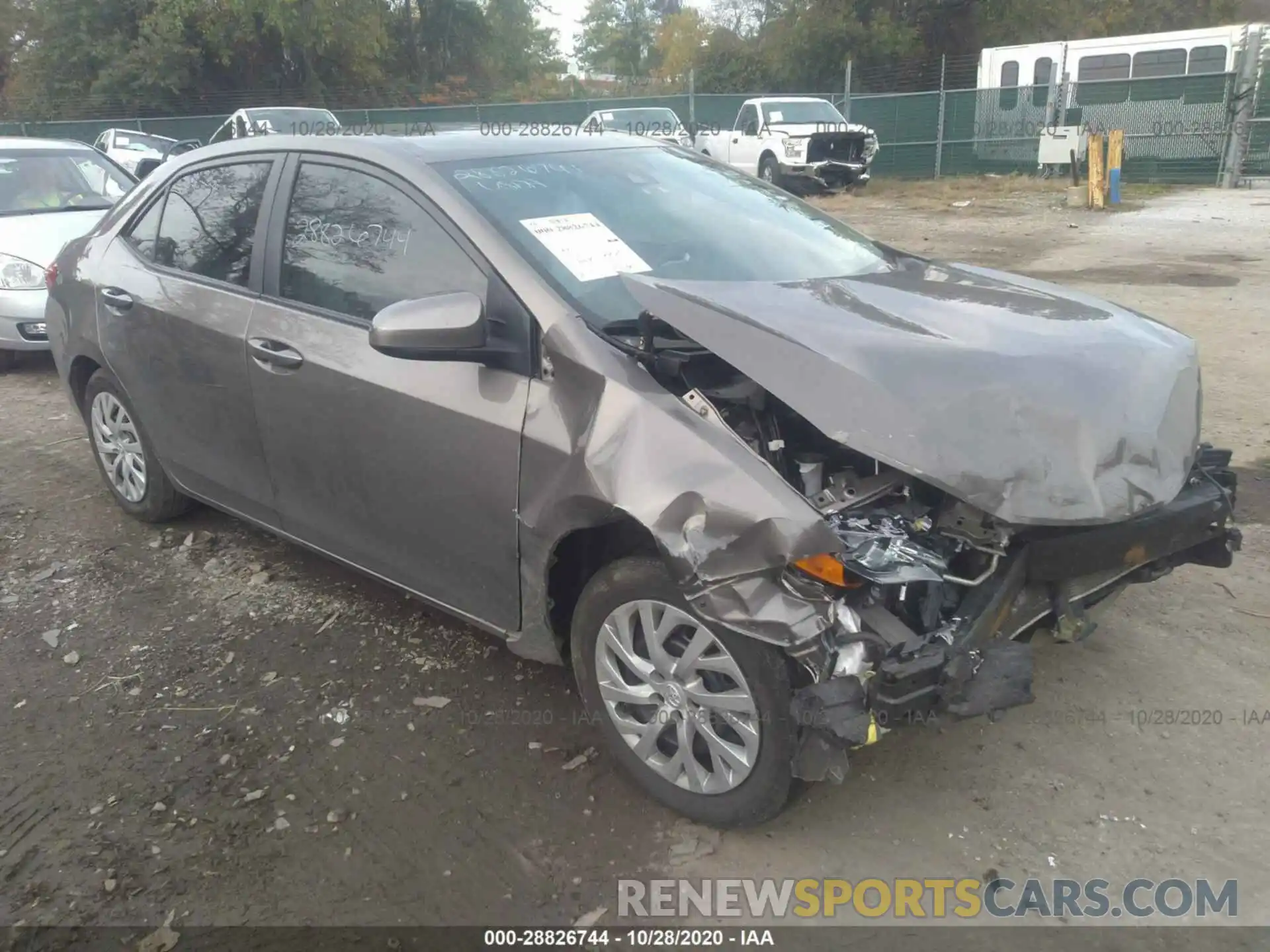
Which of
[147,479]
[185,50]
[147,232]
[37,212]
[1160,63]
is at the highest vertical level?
[185,50]

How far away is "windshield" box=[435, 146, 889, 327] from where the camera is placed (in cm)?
291

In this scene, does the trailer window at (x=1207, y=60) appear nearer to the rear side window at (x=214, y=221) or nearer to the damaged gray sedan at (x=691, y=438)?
the damaged gray sedan at (x=691, y=438)

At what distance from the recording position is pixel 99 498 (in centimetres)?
511

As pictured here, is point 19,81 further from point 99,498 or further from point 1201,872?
point 1201,872

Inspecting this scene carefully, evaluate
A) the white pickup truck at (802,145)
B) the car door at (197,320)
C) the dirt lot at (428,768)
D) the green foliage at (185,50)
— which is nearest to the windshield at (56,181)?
the car door at (197,320)

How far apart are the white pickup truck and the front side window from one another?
16673mm

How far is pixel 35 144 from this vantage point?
8383 millimetres

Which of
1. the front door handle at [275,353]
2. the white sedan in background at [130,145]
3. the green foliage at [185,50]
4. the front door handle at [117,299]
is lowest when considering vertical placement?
the front door handle at [275,353]

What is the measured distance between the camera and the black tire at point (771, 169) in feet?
63.8

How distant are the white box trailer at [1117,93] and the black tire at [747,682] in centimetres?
2037

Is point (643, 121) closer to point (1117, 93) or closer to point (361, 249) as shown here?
point (1117, 93)

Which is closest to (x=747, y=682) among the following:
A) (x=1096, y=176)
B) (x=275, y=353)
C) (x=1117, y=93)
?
(x=275, y=353)

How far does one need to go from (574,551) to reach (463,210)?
42.1 inches

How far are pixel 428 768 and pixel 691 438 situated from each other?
1339 millimetres
